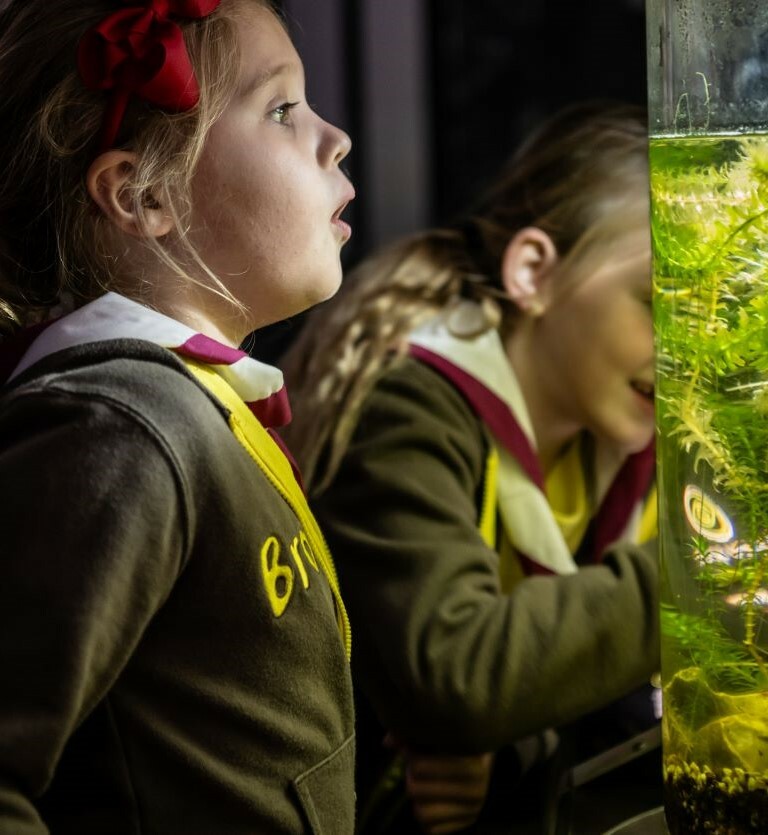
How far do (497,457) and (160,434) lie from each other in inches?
24.5

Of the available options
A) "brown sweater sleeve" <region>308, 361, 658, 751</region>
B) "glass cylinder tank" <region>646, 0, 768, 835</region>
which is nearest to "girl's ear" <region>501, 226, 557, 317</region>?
"brown sweater sleeve" <region>308, 361, 658, 751</region>

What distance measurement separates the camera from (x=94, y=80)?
689 millimetres

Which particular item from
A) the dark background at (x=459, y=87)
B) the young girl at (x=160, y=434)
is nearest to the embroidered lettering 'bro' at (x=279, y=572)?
the young girl at (x=160, y=434)

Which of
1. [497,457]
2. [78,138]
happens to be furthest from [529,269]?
[78,138]

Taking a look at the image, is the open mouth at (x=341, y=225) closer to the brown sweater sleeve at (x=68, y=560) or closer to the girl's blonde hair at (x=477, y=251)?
the brown sweater sleeve at (x=68, y=560)

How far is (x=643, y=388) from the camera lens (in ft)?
4.11

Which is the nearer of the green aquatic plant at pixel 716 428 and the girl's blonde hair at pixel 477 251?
the green aquatic plant at pixel 716 428

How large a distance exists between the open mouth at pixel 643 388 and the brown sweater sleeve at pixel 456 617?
20 cm

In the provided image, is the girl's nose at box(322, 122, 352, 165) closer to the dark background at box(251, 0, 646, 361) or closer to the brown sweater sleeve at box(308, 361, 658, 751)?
the brown sweater sleeve at box(308, 361, 658, 751)

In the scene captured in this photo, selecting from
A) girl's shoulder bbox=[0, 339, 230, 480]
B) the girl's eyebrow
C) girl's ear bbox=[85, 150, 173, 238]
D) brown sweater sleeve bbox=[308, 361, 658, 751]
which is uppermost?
the girl's eyebrow

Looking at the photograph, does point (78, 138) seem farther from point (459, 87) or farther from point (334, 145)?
point (459, 87)

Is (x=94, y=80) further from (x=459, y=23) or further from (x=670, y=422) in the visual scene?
(x=459, y=23)

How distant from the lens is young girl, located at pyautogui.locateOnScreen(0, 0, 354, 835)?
23.8 inches

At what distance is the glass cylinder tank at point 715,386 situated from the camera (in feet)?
2.37
